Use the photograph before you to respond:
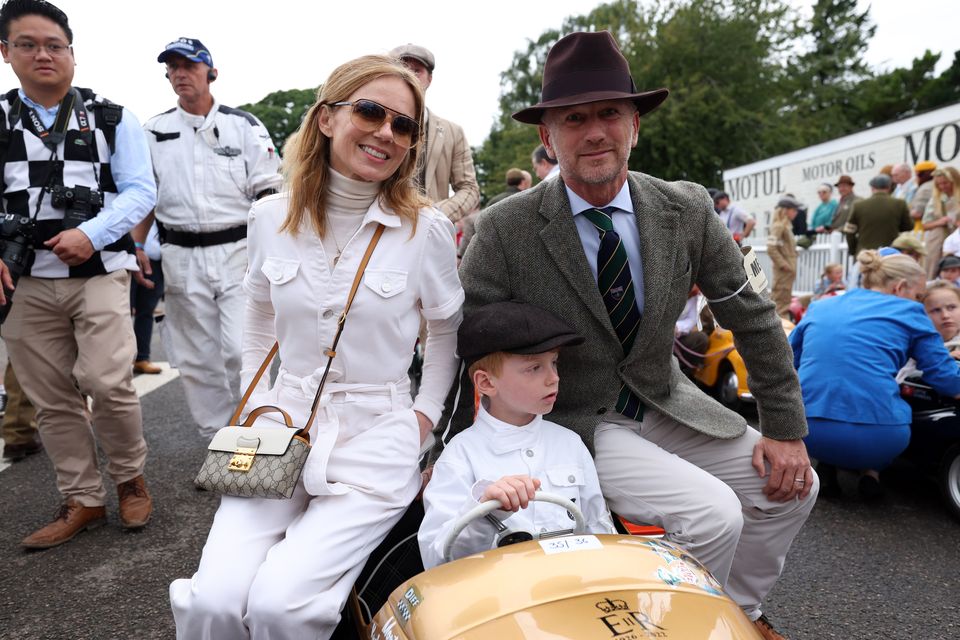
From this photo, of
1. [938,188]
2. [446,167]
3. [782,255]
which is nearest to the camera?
[446,167]

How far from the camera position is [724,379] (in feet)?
18.6

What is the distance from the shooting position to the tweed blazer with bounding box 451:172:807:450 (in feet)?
7.54

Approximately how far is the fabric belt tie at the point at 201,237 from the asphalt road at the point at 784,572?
144cm

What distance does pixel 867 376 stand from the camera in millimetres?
3635

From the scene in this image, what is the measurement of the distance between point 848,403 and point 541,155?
12.8 ft

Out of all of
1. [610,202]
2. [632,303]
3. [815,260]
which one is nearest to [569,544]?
[632,303]

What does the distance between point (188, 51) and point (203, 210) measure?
0.91m

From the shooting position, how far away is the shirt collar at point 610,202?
7.87ft

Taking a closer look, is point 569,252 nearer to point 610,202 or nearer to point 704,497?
point 610,202

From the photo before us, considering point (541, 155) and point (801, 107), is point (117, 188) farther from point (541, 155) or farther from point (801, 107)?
point (801, 107)

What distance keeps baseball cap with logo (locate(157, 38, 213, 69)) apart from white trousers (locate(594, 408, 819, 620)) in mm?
3253

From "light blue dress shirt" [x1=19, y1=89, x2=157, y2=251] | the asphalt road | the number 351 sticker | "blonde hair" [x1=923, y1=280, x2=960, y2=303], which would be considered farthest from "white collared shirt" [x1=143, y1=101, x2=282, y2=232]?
"blonde hair" [x1=923, y1=280, x2=960, y2=303]

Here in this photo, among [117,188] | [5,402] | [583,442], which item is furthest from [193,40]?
[583,442]

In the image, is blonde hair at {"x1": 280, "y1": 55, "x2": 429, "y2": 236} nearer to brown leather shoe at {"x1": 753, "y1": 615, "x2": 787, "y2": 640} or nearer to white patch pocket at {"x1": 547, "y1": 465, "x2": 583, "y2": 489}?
white patch pocket at {"x1": 547, "y1": 465, "x2": 583, "y2": 489}
